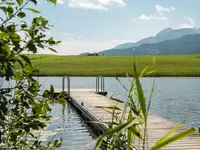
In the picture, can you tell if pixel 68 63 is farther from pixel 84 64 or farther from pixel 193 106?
pixel 193 106

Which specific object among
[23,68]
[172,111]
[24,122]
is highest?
[23,68]

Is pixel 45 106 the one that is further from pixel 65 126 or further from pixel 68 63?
pixel 68 63

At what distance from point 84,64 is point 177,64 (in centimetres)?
2076

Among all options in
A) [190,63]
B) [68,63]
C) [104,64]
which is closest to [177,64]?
[190,63]

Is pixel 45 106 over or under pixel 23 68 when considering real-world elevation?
under

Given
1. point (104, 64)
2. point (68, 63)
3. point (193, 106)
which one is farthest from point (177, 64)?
point (193, 106)

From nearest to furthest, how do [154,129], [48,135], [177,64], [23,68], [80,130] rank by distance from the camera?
[23,68], [154,129], [48,135], [80,130], [177,64]

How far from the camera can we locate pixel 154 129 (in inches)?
416

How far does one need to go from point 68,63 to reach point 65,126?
7076 centimetres

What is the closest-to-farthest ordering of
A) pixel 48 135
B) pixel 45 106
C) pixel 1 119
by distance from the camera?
pixel 1 119 < pixel 45 106 < pixel 48 135

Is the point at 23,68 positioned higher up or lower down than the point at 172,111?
higher up

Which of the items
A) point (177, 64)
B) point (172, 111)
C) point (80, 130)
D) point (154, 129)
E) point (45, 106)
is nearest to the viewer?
point (45, 106)

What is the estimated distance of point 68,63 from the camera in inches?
3361

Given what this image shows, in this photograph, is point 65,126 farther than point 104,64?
No
